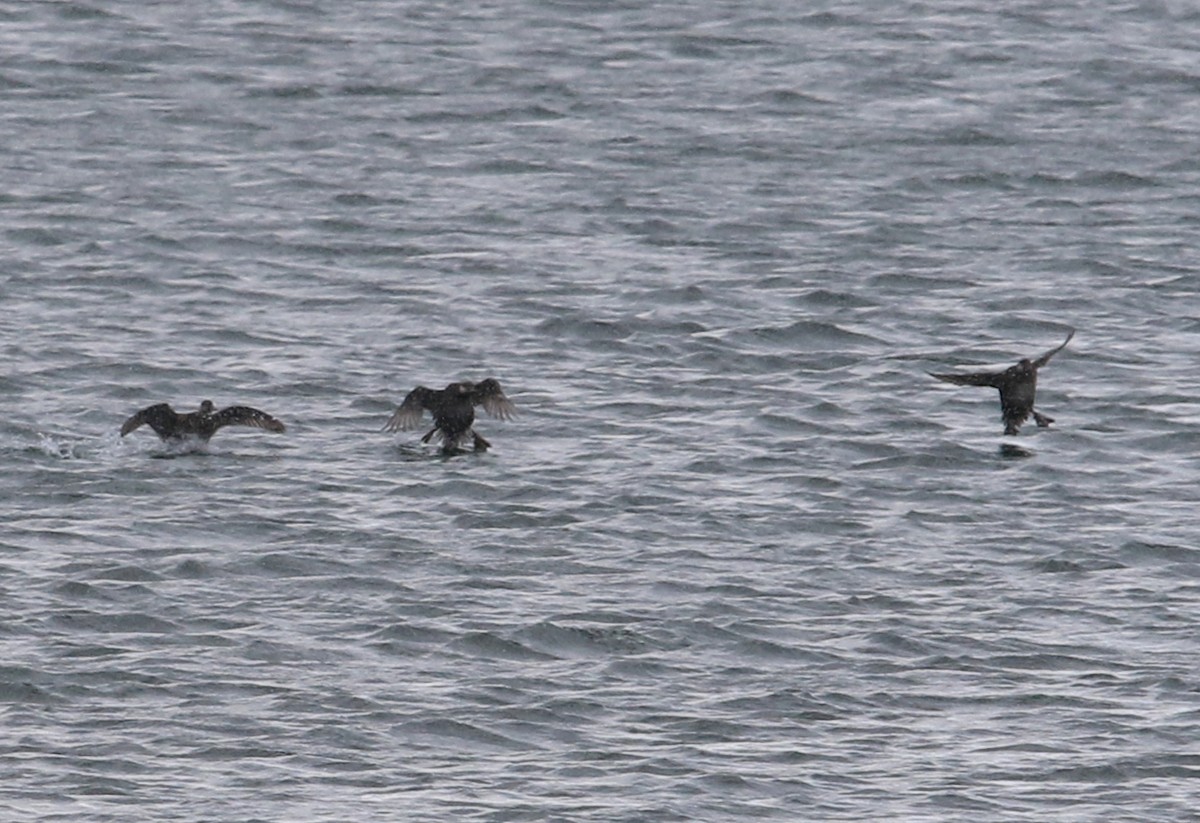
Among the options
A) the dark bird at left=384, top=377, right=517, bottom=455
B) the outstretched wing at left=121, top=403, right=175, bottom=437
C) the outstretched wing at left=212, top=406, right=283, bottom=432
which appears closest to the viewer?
the outstretched wing at left=121, top=403, right=175, bottom=437

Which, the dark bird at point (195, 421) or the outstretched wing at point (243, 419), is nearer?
the dark bird at point (195, 421)

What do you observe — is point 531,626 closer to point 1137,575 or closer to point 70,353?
point 1137,575

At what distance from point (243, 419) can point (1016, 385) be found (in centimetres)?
689

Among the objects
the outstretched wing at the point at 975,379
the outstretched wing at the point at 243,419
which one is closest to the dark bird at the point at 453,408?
the outstretched wing at the point at 243,419

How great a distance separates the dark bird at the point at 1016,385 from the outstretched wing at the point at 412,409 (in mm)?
4555

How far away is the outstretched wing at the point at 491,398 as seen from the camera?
25.0m

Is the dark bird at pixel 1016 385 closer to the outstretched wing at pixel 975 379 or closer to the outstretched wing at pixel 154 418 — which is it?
the outstretched wing at pixel 975 379

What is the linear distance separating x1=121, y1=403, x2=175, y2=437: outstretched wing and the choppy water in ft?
1.24

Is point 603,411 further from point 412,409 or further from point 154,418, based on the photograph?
point 154,418

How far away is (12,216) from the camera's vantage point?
33.6 metres

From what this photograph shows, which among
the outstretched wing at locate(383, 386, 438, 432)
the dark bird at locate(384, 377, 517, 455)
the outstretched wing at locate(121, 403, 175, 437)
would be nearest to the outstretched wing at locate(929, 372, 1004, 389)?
the dark bird at locate(384, 377, 517, 455)

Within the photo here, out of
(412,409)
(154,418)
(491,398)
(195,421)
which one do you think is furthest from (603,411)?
(154,418)

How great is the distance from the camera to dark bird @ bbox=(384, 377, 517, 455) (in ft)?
81.9

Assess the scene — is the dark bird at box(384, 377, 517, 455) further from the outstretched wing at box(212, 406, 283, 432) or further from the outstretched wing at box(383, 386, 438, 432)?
Result: the outstretched wing at box(212, 406, 283, 432)
